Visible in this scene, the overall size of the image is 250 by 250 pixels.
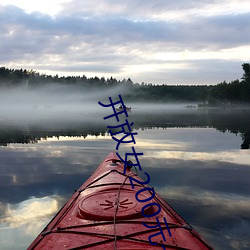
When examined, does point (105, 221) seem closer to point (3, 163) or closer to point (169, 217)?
point (169, 217)

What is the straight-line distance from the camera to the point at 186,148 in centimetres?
1892

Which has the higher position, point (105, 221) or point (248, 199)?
point (105, 221)

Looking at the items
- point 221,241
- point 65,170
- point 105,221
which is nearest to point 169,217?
point 105,221

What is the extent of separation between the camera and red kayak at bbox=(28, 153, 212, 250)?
4.60 metres

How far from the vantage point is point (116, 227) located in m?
5.08

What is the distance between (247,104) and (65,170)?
9873cm

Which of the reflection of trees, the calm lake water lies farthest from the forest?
the calm lake water

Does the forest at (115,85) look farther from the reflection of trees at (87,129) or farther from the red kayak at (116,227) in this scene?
the red kayak at (116,227)

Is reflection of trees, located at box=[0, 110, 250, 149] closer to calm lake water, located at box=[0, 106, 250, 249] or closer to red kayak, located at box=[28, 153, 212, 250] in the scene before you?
calm lake water, located at box=[0, 106, 250, 249]

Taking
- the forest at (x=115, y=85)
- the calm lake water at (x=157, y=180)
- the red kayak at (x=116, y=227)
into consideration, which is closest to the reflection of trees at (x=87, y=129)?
the calm lake water at (x=157, y=180)

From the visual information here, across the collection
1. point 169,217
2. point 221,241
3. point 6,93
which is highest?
Result: point 6,93

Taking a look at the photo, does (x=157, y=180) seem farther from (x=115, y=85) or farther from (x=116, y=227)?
(x=115, y=85)

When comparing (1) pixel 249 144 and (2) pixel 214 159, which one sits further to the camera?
(1) pixel 249 144

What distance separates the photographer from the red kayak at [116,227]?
15.1ft
